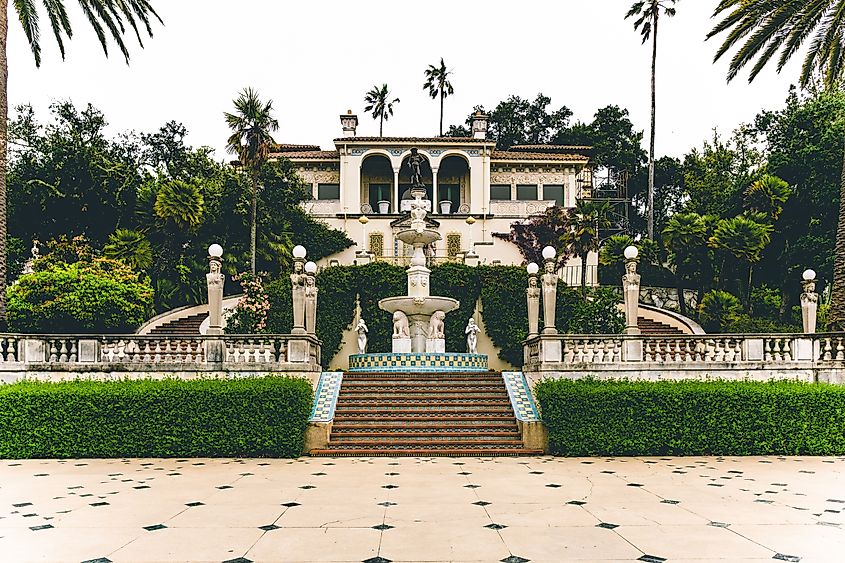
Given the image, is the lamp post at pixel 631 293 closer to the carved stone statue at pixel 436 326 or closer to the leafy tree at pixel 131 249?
the carved stone statue at pixel 436 326

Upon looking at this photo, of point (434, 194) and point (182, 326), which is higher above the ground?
point (434, 194)

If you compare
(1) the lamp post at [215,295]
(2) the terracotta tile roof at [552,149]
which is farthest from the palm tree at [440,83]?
(1) the lamp post at [215,295]

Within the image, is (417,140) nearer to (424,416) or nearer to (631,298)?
(631,298)

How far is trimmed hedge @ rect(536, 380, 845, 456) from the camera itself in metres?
15.0

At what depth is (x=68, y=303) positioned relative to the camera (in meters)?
22.8

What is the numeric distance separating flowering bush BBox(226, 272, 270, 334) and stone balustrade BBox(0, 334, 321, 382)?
8.72 metres

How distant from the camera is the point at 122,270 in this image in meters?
26.8

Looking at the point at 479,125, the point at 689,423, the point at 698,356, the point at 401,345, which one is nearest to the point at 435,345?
the point at 401,345

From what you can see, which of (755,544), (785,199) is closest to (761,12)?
(785,199)

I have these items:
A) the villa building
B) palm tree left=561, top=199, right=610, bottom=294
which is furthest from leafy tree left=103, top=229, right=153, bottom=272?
Answer: palm tree left=561, top=199, right=610, bottom=294

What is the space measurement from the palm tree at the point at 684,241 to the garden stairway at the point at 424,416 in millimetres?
14758

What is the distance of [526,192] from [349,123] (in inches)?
429

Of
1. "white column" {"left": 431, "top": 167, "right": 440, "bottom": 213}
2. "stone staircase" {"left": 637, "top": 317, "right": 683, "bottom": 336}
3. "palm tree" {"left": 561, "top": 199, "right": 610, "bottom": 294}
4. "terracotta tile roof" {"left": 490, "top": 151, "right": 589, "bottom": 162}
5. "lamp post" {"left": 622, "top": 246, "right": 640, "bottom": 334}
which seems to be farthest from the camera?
"terracotta tile roof" {"left": 490, "top": 151, "right": 589, "bottom": 162}

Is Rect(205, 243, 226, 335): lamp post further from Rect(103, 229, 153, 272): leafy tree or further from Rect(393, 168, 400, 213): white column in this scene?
Rect(393, 168, 400, 213): white column
